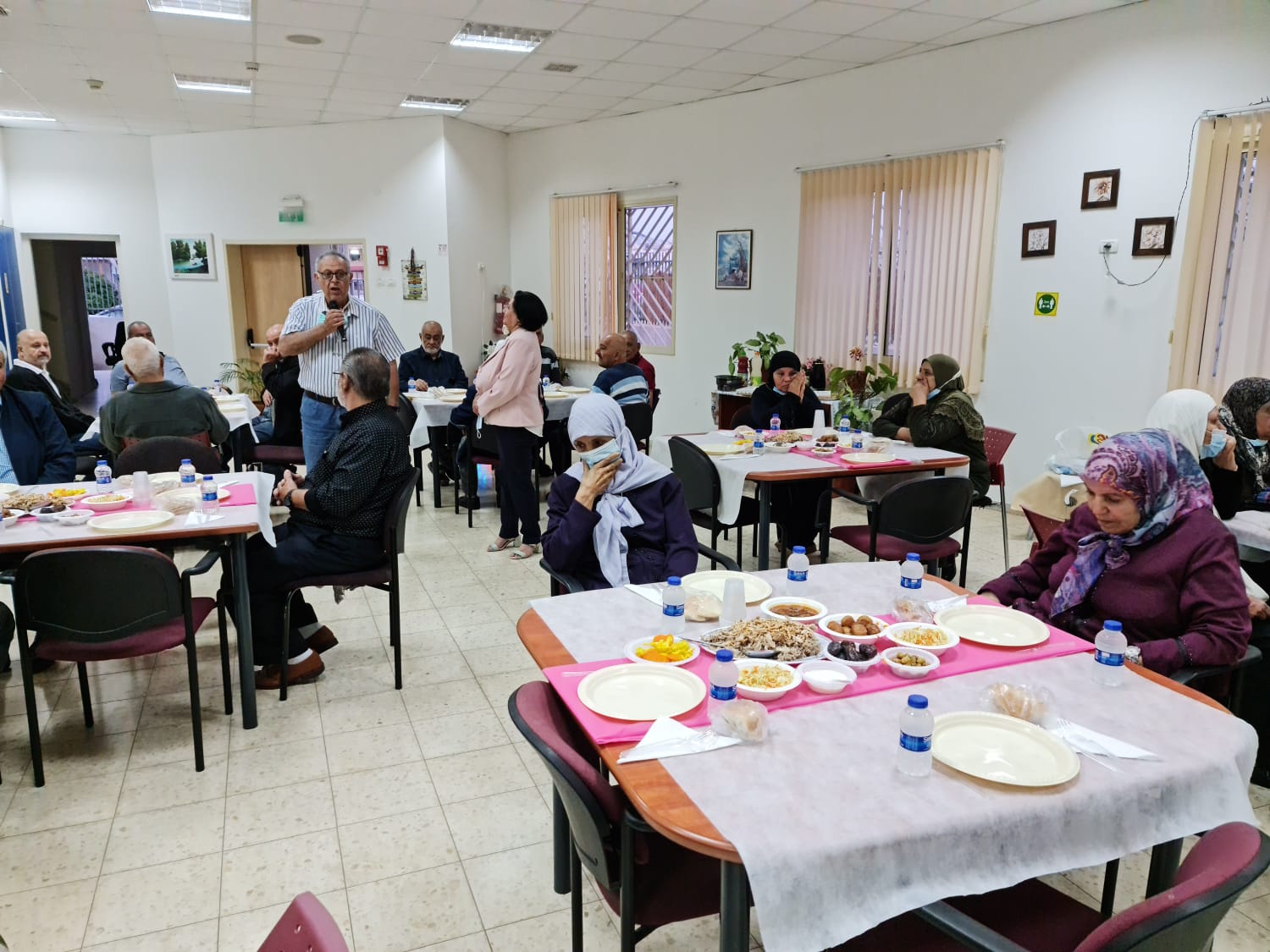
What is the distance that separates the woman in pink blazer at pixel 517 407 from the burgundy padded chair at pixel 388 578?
5.34 ft

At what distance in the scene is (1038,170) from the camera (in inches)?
233

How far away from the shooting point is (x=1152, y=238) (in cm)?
539

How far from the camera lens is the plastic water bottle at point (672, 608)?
211 cm

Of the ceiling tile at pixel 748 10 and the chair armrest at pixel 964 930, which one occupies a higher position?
the ceiling tile at pixel 748 10

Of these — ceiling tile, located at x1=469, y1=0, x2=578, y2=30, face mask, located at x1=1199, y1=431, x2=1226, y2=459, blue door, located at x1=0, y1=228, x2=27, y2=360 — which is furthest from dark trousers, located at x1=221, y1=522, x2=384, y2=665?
blue door, located at x1=0, y1=228, x2=27, y2=360

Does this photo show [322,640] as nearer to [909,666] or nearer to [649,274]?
[909,666]

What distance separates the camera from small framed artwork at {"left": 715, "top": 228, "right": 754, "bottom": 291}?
318 inches

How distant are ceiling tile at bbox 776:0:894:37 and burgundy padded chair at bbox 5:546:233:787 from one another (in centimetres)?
493

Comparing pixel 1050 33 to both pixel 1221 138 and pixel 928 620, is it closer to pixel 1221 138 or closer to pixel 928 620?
pixel 1221 138

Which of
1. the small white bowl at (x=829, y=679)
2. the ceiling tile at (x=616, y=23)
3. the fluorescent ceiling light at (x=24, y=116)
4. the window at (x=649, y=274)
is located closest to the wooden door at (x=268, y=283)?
the fluorescent ceiling light at (x=24, y=116)

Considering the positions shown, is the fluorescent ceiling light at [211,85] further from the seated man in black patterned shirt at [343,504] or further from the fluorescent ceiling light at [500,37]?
the seated man in black patterned shirt at [343,504]

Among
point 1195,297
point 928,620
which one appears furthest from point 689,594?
point 1195,297

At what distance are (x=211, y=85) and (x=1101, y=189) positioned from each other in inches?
286

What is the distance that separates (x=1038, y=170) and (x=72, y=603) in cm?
618
